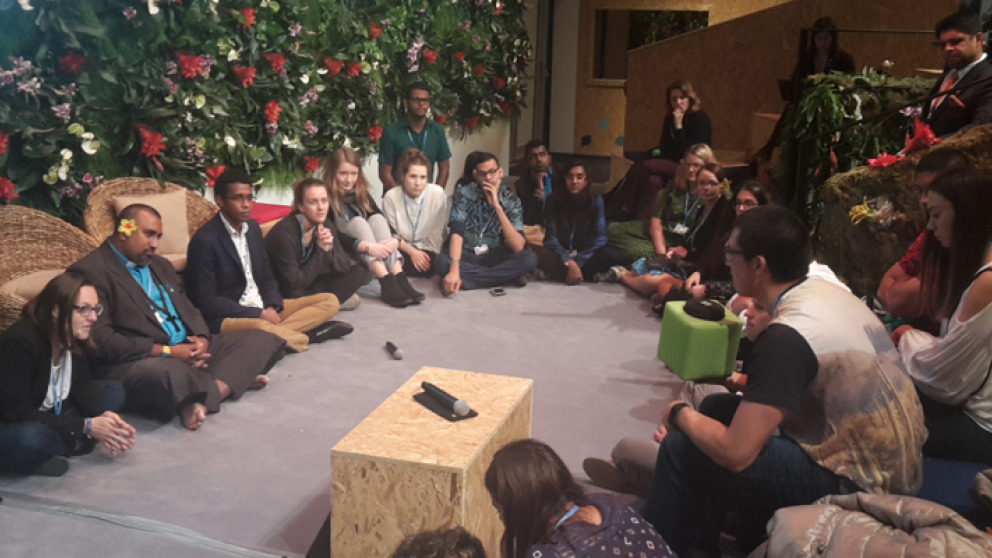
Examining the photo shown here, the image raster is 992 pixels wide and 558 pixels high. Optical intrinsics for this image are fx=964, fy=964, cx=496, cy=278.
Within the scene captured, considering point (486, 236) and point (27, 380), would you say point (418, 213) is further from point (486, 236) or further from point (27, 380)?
point (27, 380)

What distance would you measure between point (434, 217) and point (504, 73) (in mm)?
3576

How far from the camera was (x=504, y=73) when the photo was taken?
371 inches

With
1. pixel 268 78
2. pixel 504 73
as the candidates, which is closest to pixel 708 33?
pixel 504 73

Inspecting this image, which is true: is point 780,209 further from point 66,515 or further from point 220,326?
point 220,326

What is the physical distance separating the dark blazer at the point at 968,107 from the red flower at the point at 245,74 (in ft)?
12.3

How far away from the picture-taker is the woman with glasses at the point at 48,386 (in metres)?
3.35

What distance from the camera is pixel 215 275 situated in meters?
4.66

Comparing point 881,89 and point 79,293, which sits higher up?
point 881,89

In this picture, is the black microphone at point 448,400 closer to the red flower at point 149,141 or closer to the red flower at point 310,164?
the red flower at point 149,141

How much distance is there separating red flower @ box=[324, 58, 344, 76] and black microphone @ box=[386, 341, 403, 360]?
2.46 meters

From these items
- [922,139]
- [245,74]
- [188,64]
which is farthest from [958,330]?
[245,74]

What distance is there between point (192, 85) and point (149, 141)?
474 millimetres

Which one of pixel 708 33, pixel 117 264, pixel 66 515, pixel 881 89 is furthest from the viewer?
pixel 708 33

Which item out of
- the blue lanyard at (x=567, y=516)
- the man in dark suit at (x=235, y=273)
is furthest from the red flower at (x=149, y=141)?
the blue lanyard at (x=567, y=516)
